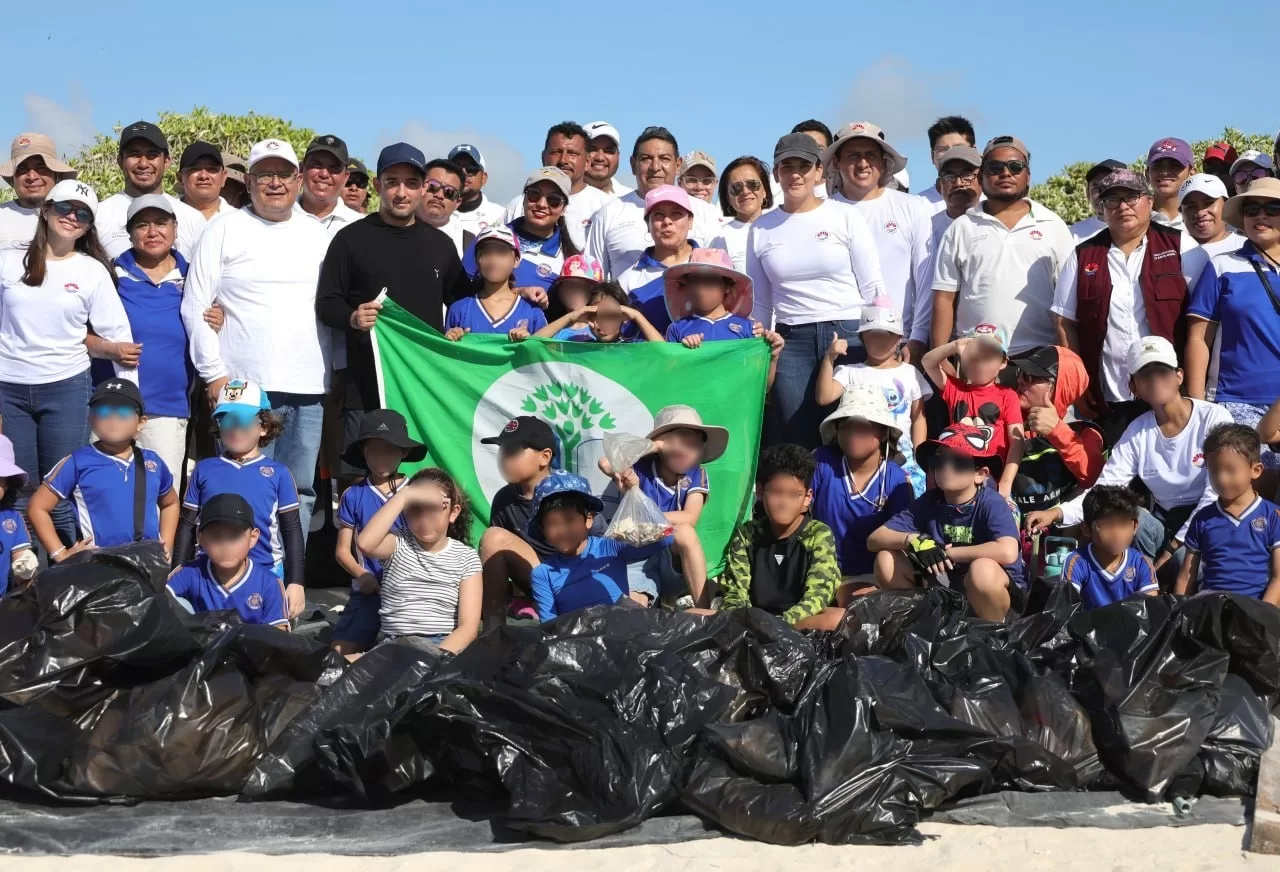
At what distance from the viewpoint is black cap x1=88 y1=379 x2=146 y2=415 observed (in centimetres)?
620

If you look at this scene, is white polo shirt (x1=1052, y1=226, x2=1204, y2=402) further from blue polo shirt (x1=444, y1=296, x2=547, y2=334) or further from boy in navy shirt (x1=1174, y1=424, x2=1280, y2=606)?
blue polo shirt (x1=444, y1=296, x2=547, y2=334)

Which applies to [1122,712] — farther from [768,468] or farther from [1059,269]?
[1059,269]

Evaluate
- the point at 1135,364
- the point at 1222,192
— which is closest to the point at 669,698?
the point at 1135,364

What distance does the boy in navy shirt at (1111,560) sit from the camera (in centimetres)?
582

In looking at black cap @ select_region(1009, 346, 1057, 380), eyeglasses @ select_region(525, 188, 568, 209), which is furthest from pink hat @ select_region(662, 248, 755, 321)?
black cap @ select_region(1009, 346, 1057, 380)

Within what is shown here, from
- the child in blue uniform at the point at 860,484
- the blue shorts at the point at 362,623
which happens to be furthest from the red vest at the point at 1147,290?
the blue shorts at the point at 362,623

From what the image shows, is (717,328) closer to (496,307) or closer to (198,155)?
(496,307)

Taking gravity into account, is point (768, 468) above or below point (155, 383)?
below

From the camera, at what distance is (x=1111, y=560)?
589 cm

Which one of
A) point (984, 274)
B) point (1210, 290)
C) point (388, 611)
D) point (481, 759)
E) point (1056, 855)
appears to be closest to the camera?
point (1056, 855)

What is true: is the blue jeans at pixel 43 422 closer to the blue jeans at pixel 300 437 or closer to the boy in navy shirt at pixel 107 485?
the boy in navy shirt at pixel 107 485

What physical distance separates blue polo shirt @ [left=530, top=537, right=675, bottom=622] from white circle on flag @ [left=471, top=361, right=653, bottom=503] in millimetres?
1080

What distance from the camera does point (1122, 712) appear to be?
469cm

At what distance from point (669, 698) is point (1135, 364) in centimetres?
304
